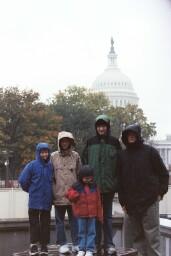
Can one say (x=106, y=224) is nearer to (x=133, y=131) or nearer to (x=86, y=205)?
(x=86, y=205)

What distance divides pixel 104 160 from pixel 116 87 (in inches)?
2778

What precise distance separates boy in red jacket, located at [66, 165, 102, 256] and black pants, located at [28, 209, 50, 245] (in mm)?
377

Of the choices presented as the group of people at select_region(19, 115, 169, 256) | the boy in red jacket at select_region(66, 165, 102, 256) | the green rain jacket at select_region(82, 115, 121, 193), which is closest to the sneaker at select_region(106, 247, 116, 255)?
the group of people at select_region(19, 115, 169, 256)

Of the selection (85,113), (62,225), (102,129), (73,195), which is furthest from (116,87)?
(73,195)

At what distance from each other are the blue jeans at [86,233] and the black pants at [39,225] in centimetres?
38

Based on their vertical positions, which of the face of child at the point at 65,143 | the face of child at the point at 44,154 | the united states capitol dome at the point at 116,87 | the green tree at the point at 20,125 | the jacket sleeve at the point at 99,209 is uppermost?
the united states capitol dome at the point at 116,87

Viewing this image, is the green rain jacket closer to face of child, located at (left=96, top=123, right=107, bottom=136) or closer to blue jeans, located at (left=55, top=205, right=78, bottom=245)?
face of child, located at (left=96, top=123, right=107, bottom=136)

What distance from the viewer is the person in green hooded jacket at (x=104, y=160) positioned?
4297 mm

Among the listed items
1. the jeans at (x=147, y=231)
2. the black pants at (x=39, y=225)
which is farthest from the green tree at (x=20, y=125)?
the jeans at (x=147, y=231)

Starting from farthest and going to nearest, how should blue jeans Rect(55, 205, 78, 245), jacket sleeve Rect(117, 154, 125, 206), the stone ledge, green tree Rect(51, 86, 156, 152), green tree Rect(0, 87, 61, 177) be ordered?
green tree Rect(51, 86, 156, 152) → green tree Rect(0, 87, 61, 177) → blue jeans Rect(55, 205, 78, 245) → jacket sleeve Rect(117, 154, 125, 206) → the stone ledge

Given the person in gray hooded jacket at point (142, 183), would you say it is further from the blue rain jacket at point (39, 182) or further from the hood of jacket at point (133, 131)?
the blue rain jacket at point (39, 182)

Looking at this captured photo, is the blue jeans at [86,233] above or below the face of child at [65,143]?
below

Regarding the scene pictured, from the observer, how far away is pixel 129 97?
72312 millimetres

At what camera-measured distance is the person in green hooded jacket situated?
4.30 metres
